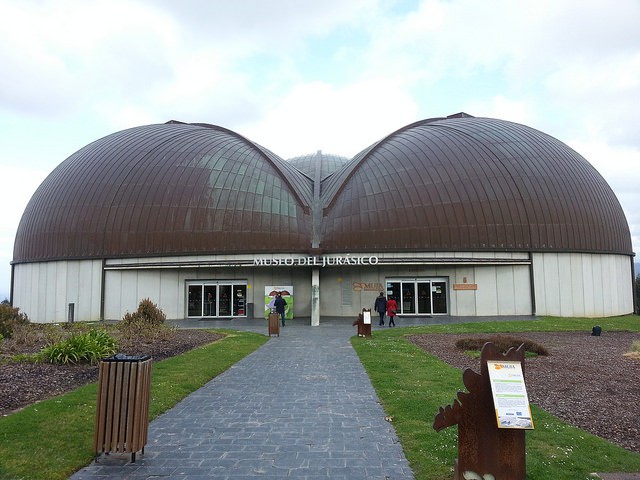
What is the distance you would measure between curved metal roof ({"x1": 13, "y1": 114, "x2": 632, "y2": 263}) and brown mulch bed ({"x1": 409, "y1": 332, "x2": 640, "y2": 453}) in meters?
13.4

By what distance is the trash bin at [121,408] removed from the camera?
244 inches

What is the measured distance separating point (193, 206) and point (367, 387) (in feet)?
80.9

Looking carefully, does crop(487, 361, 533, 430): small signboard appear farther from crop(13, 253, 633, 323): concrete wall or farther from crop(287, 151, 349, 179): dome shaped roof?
crop(287, 151, 349, 179): dome shaped roof

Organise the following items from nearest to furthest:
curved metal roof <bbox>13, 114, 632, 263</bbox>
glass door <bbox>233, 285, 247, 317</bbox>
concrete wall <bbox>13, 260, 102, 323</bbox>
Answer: curved metal roof <bbox>13, 114, 632, 263</bbox> < concrete wall <bbox>13, 260, 102, 323</bbox> < glass door <bbox>233, 285, 247, 317</bbox>

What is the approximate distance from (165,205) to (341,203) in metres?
11.9

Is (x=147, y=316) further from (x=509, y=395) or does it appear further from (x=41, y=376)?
(x=509, y=395)

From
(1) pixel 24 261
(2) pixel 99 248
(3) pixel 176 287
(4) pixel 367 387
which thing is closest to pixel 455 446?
(4) pixel 367 387

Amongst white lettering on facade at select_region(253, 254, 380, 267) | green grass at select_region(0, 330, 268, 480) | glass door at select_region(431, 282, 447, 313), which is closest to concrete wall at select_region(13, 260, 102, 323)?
white lettering on facade at select_region(253, 254, 380, 267)

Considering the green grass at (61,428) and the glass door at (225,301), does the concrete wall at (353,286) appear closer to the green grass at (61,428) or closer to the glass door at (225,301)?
the glass door at (225,301)

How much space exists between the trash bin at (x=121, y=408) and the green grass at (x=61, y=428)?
0.40m

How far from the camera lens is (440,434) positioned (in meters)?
7.10

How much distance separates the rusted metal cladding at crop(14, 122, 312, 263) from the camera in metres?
32.3

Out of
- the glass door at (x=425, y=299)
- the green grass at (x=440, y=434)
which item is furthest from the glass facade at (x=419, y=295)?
the green grass at (x=440, y=434)

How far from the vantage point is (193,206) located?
1292 inches
